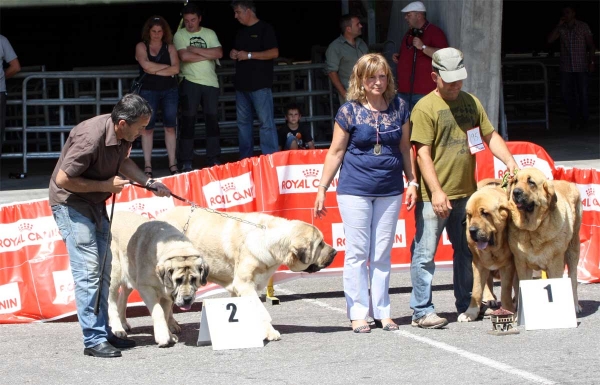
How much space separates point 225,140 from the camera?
14.3 meters

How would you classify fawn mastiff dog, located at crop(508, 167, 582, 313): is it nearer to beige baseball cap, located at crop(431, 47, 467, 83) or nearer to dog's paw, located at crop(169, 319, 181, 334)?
beige baseball cap, located at crop(431, 47, 467, 83)

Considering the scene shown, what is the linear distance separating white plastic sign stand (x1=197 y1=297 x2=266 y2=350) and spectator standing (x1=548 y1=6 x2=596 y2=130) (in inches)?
414

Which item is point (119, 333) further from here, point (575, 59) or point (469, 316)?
point (575, 59)

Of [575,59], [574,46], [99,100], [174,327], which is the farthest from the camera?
[575,59]

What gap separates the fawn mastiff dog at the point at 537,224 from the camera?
6.97 metres

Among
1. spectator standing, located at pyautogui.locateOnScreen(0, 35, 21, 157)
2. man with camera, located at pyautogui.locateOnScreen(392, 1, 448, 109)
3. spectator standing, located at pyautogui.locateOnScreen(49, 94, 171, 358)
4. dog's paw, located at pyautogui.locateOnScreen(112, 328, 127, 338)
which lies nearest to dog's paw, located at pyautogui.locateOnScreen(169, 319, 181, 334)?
dog's paw, located at pyautogui.locateOnScreen(112, 328, 127, 338)

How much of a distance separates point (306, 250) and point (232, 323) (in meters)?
0.73

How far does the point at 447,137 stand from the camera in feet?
23.4

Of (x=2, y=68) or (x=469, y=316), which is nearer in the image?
(x=469, y=316)

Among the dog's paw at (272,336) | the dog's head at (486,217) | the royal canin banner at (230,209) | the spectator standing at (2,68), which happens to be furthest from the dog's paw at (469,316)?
the spectator standing at (2,68)

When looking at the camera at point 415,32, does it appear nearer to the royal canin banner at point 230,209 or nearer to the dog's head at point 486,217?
the royal canin banner at point 230,209

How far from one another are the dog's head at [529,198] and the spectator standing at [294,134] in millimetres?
4525

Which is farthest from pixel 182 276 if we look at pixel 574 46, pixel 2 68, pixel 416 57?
pixel 574 46

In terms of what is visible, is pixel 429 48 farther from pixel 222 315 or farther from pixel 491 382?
pixel 491 382
